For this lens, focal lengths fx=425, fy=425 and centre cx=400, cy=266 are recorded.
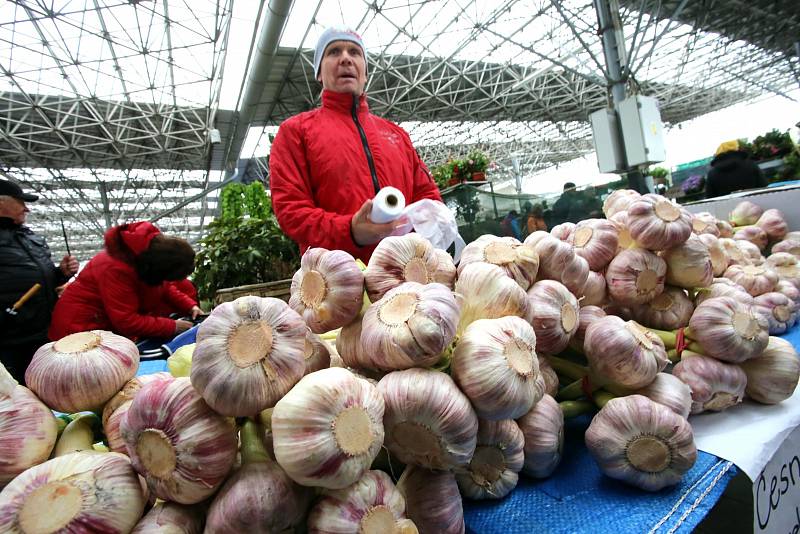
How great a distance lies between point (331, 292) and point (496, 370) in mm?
309

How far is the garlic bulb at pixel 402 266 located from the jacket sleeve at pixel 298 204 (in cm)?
70

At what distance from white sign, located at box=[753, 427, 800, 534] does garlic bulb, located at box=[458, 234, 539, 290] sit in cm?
60

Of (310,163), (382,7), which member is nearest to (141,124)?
(382,7)

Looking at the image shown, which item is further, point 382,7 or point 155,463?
point 382,7

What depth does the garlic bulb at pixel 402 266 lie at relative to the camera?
790 millimetres

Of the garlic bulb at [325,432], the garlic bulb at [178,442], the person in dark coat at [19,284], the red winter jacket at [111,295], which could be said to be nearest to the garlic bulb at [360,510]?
the garlic bulb at [325,432]

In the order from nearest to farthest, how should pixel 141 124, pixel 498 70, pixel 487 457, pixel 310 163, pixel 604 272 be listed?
pixel 487 457, pixel 604 272, pixel 310 163, pixel 141 124, pixel 498 70

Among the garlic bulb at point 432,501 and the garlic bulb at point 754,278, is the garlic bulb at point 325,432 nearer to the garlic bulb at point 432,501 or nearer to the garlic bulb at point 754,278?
the garlic bulb at point 432,501

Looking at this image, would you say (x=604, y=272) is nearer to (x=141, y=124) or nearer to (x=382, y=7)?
(x=382, y=7)

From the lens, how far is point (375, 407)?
1.93ft

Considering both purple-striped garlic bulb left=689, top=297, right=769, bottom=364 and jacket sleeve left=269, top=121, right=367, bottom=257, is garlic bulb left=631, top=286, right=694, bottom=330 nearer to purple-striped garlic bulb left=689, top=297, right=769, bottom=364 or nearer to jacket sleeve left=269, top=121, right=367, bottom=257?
purple-striped garlic bulb left=689, top=297, right=769, bottom=364

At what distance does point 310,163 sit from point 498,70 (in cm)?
1802

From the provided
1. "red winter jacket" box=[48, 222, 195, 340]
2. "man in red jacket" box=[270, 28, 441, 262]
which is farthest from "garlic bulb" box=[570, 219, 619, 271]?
"red winter jacket" box=[48, 222, 195, 340]

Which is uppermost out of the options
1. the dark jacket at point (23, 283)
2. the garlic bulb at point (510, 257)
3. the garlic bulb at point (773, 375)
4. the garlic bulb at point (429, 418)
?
the dark jacket at point (23, 283)
